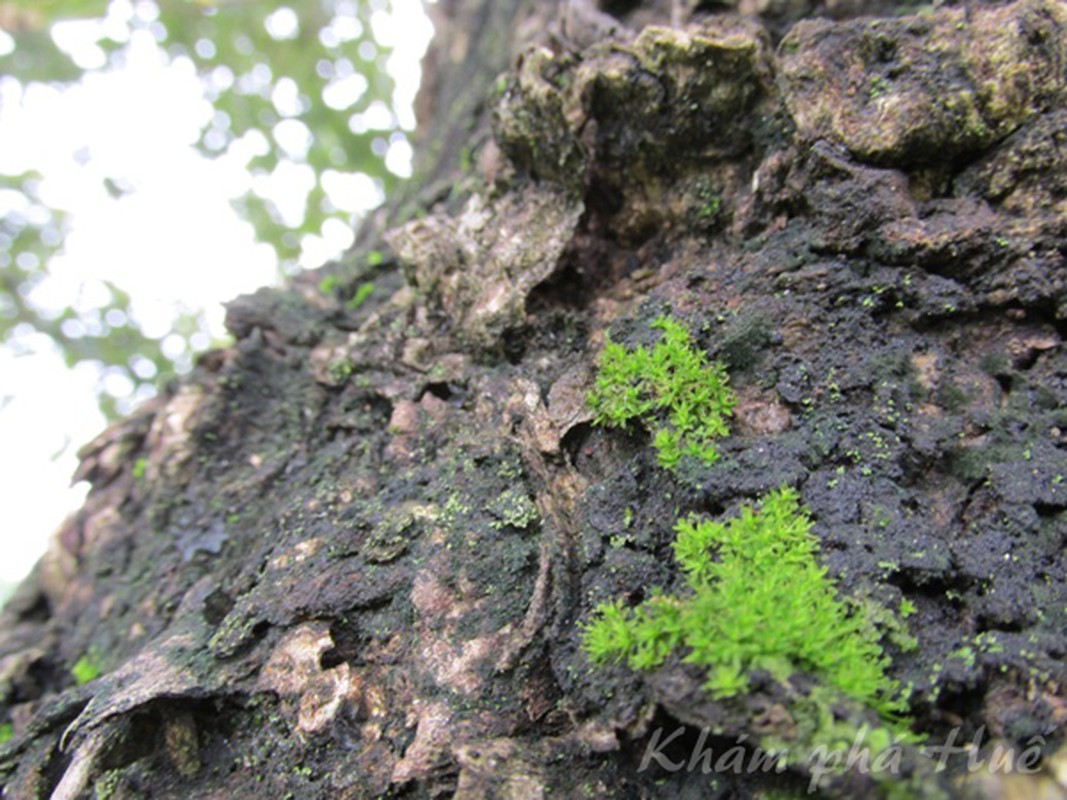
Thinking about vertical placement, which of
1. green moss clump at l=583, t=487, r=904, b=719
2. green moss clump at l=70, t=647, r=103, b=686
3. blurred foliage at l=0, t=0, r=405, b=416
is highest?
blurred foliage at l=0, t=0, r=405, b=416

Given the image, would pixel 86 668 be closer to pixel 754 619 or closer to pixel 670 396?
pixel 670 396

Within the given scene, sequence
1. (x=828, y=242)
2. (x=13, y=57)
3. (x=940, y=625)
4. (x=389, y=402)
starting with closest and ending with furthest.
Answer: (x=940, y=625) < (x=828, y=242) < (x=389, y=402) < (x=13, y=57)

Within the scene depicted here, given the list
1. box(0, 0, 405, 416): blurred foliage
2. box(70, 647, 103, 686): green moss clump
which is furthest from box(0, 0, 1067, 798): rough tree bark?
box(0, 0, 405, 416): blurred foliage

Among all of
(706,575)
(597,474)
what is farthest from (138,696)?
(706,575)

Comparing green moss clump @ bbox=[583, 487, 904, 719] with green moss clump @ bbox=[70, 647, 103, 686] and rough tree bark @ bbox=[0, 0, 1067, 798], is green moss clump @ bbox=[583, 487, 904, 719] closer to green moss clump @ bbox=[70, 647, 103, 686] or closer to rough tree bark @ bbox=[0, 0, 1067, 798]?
rough tree bark @ bbox=[0, 0, 1067, 798]

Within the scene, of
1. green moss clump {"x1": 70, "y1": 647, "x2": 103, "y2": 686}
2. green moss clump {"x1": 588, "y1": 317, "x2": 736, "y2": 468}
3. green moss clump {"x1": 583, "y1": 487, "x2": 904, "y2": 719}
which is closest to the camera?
green moss clump {"x1": 583, "y1": 487, "x2": 904, "y2": 719}

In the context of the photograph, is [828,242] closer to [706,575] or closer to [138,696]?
[706,575]
